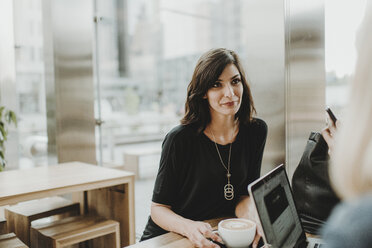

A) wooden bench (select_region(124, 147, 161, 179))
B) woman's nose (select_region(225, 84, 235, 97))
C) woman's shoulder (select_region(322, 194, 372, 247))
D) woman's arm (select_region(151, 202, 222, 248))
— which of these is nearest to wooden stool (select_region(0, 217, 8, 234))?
woman's arm (select_region(151, 202, 222, 248))

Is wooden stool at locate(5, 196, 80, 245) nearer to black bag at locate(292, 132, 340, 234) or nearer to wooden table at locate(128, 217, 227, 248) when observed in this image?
wooden table at locate(128, 217, 227, 248)

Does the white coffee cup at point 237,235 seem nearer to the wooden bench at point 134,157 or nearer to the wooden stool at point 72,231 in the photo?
the wooden stool at point 72,231

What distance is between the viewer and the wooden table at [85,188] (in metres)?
2.01

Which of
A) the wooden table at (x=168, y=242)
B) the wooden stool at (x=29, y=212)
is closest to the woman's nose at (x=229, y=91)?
the wooden table at (x=168, y=242)

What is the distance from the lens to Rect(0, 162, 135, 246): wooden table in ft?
6.59

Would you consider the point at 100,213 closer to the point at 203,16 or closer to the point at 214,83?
the point at 214,83

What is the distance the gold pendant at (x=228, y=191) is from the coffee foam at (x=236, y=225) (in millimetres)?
423

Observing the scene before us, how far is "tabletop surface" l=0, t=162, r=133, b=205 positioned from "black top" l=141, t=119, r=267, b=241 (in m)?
0.76

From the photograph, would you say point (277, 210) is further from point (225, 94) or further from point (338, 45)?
Answer: point (338, 45)

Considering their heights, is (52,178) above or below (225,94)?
below

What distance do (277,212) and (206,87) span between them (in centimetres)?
77

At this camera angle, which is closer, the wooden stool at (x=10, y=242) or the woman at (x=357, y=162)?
the woman at (x=357, y=162)

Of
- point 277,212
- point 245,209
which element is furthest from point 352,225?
point 245,209

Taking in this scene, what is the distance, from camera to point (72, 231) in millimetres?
2150
